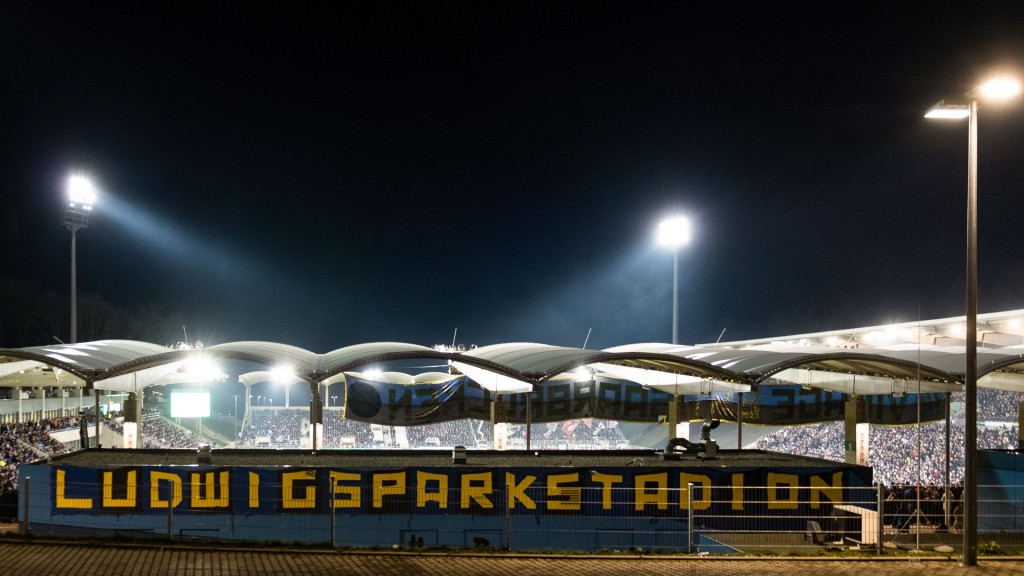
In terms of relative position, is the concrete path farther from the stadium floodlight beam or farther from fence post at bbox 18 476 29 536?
the stadium floodlight beam

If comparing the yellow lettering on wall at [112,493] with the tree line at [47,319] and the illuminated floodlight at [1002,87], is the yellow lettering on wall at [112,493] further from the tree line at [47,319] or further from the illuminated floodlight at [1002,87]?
the tree line at [47,319]

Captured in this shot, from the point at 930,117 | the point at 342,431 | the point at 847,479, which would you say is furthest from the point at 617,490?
the point at 342,431

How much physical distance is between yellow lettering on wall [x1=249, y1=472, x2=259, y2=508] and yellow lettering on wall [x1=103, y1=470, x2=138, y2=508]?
194 centimetres

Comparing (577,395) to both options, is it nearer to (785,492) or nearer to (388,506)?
(785,492)

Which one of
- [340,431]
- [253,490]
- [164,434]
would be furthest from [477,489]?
[164,434]

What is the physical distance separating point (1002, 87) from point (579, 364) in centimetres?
1038

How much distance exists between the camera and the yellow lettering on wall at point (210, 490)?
12719mm

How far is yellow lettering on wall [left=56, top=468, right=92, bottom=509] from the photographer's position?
1262cm

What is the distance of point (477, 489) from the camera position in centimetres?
1321

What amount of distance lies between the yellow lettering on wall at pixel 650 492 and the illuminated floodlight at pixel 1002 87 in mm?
8037

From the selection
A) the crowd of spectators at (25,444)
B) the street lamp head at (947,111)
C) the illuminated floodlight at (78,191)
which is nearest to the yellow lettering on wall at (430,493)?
the crowd of spectators at (25,444)

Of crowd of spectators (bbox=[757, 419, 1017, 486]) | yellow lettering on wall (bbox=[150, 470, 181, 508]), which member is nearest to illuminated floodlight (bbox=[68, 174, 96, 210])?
yellow lettering on wall (bbox=[150, 470, 181, 508])

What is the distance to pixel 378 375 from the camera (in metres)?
24.3

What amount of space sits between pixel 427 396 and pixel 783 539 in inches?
453
